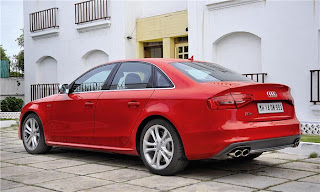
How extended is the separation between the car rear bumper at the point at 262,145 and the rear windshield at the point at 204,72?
3.21ft

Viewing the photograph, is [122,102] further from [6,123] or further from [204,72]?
[6,123]

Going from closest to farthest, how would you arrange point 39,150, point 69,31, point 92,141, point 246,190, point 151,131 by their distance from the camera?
point 246,190 → point 151,131 → point 92,141 → point 39,150 → point 69,31

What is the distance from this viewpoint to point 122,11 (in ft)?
52.5

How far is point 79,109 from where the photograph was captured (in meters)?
7.04

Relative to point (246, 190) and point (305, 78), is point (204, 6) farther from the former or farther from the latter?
point (246, 190)

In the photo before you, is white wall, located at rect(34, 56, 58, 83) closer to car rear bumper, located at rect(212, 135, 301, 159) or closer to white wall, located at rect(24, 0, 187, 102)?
white wall, located at rect(24, 0, 187, 102)

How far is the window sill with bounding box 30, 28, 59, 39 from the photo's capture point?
1856 centimetres

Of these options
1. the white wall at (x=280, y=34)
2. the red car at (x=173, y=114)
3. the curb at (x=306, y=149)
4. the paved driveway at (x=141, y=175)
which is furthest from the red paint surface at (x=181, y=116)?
the white wall at (x=280, y=34)

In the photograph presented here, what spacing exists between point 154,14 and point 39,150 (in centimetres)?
913

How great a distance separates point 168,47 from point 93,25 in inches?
126

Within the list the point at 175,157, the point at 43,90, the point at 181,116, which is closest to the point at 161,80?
the point at 181,116

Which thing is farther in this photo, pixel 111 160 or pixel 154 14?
pixel 154 14

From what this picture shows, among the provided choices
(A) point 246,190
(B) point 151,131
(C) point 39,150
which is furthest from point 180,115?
(C) point 39,150

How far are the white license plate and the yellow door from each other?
31.5 feet
